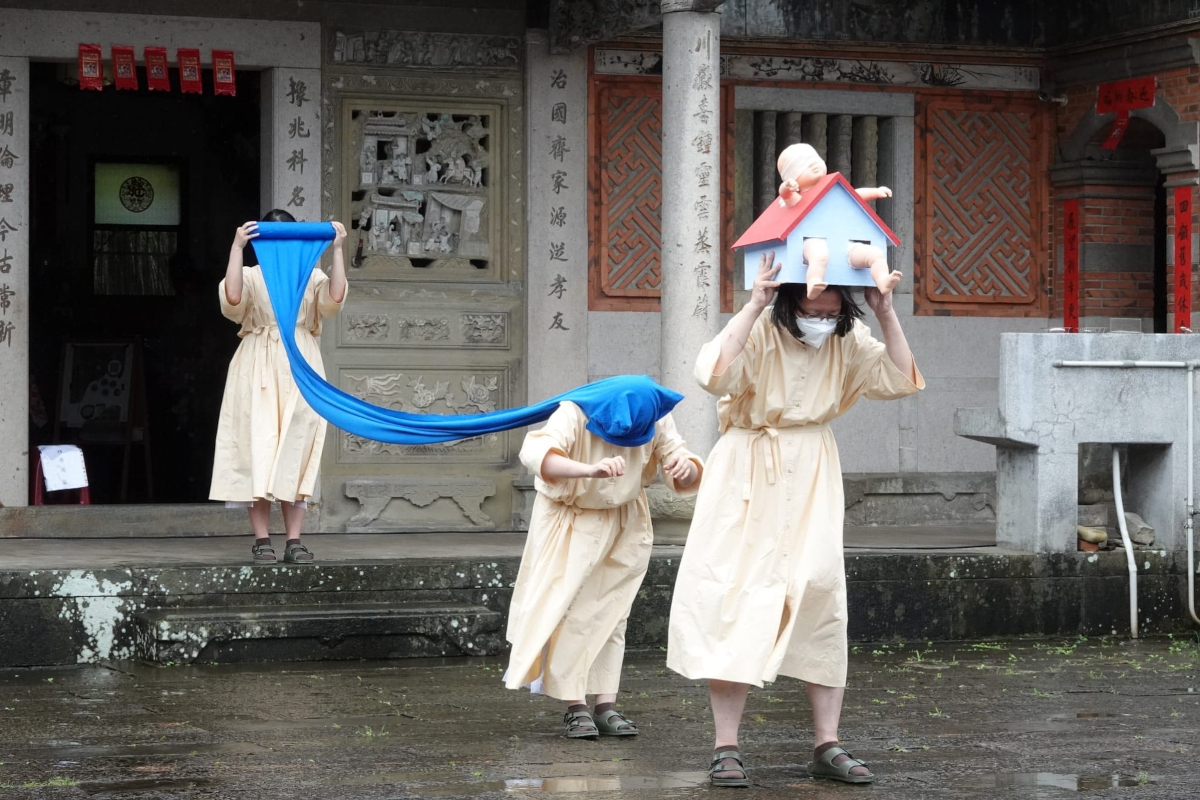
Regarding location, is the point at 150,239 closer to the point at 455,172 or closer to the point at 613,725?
the point at 455,172

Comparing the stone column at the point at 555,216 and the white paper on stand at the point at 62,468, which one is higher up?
the stone column at the point at 555,216

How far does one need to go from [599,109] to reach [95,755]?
611 cm

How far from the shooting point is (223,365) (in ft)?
44.0

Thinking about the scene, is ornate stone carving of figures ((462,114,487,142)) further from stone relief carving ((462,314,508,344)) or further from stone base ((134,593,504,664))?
stone base ((134,593,504,664))

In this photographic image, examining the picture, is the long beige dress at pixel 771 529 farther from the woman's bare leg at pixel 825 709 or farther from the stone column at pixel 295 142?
the stone column at pixel 295 142

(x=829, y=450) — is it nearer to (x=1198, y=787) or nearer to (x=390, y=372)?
(x=1198, y=787)

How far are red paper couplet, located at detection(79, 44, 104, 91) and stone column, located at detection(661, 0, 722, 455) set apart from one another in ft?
10.4

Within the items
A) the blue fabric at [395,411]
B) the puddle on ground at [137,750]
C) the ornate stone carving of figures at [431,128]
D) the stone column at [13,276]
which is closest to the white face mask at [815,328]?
the blue fabric at [395,411]

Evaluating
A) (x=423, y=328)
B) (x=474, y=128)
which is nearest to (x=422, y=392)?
(x=423, y=328)

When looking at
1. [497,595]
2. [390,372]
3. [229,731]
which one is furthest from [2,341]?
[229,731]

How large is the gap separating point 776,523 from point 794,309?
64 cm

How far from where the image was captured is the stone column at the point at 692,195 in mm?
9344

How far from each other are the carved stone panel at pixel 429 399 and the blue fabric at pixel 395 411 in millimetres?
2450

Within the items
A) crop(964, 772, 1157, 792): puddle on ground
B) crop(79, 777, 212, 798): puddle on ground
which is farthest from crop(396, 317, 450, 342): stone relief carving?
crop(964, 772, 1157, 792): puddle on ground
